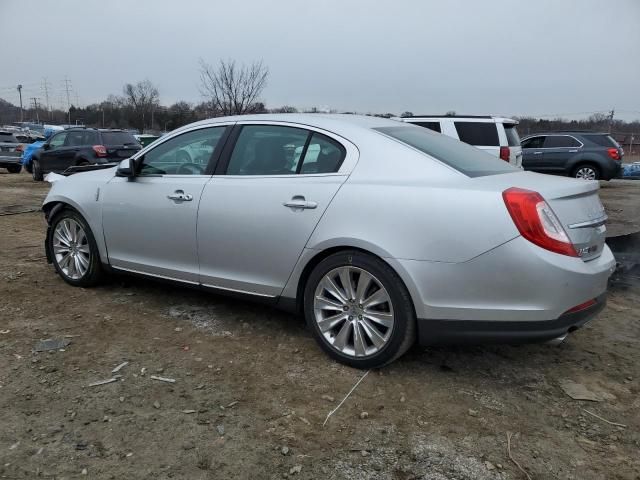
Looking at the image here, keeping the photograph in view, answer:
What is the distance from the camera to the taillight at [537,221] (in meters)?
2.77

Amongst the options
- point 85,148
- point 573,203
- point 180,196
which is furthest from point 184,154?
point 85,148

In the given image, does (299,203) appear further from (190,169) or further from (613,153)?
(613,153)

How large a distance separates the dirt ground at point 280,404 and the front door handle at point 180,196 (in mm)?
919

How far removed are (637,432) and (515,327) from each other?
761mm

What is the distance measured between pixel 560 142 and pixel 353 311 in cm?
1420

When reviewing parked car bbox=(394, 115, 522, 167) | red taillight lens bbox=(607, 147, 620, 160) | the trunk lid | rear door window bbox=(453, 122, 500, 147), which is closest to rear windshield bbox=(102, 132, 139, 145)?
parked car bbox=(394, 115, 522, 167)

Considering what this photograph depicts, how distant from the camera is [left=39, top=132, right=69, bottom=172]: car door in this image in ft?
45.9

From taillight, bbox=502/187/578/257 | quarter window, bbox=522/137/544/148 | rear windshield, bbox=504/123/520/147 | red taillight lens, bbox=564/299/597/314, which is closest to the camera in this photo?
taillight, bbox=502/187/578/257

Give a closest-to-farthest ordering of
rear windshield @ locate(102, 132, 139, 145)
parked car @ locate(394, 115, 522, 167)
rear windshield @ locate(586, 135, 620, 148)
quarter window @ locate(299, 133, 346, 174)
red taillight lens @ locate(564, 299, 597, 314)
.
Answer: red taillight lens @ locate(564, 299, 597, 314)
quarter window @ locate(299, 133, 346, 174)
parked car @ locate(394, 115, 522, 167)
rear windshield @ locate(102, 132, 139, 145)
rear windshield @ locate(586, 135, 620, 148)

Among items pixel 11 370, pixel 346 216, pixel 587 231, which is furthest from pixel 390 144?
pixel 11 370

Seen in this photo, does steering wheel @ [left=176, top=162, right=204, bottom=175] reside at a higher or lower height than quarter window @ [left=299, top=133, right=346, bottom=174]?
lower

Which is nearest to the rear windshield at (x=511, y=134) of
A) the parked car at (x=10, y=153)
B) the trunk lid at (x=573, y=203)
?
the trunk lid at (x=573, y=203)

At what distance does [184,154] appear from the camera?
426 cm

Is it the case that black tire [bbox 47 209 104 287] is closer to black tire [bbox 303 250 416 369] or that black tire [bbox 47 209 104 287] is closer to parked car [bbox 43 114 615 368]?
parked car [bbox 43 114 615 368]
